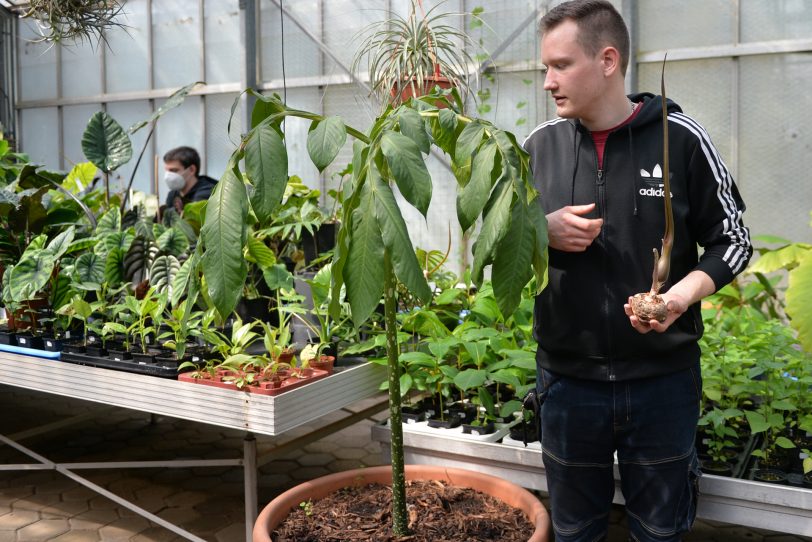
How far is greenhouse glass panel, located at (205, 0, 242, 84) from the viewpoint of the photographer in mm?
7184

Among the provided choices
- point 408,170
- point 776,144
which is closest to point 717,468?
point 408,170

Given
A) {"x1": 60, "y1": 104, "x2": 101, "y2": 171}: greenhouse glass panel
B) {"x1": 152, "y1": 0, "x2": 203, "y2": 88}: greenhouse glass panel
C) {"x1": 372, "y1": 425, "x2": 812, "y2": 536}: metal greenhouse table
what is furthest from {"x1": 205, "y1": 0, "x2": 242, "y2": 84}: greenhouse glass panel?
{"x1": 372, "y1": 425, "x2": 812, "y2": 536}: metal greenhouse table

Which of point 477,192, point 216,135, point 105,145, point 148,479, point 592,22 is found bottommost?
point 148,479

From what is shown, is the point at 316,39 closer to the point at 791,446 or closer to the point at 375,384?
the point at 375,384

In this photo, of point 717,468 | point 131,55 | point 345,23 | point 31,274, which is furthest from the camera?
point 131,55

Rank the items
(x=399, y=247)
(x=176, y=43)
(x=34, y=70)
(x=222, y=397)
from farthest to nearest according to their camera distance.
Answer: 1. (x=34, y=70)
2. (x=176, y=43)
3. (x=222, y=397)
4. (x=399, y=247)

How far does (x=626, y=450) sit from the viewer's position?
180 cm

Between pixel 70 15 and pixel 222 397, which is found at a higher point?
pixel 70 15

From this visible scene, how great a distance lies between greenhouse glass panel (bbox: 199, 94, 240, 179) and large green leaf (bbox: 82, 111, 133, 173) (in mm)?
3679

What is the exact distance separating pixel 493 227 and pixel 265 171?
0.44 m

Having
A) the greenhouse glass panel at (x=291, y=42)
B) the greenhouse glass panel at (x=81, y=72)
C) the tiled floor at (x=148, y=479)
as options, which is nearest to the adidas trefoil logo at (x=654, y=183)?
the tiled floor at (x=148, y=479)

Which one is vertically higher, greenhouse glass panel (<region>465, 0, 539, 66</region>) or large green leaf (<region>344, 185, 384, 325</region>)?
greenhouse glass panel (<region>465, 0, 539, 66</region>)

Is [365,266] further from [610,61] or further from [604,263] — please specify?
[610,61]

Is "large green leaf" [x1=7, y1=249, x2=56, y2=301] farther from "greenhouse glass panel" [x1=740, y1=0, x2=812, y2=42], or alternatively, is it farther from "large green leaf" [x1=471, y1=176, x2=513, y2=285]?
"greenhouse glass panel" [x1=740, y1=0, x2=812, y2=42]
